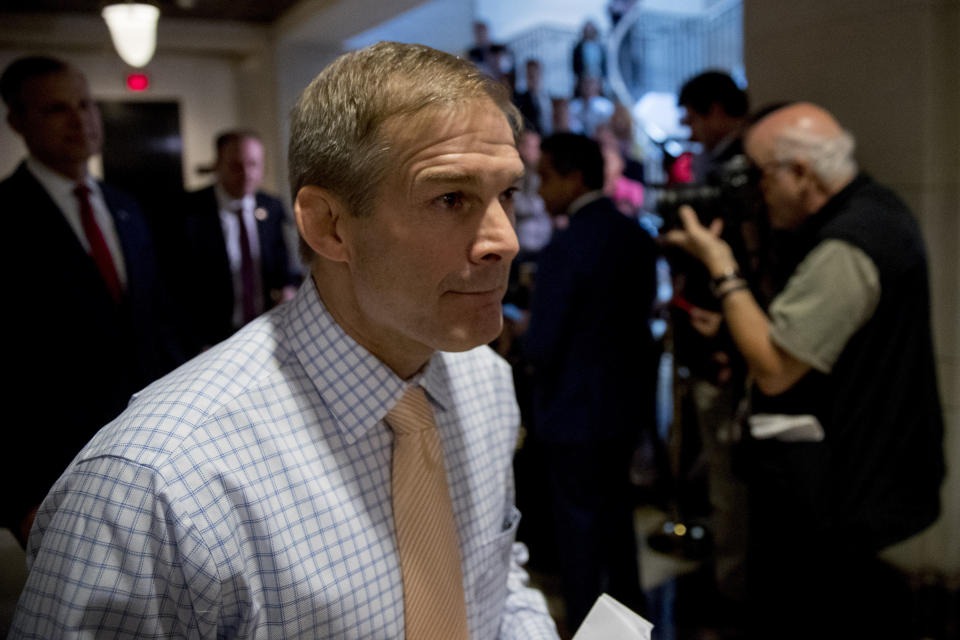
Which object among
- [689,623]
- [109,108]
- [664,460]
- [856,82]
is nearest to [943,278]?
[856,82]

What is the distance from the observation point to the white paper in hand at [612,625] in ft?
2.70

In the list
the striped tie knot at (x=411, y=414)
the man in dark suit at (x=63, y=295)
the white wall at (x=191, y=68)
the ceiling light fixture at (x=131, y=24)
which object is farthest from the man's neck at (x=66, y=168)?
the white wall at (x=191, y=68)

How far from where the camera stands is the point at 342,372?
0.91m

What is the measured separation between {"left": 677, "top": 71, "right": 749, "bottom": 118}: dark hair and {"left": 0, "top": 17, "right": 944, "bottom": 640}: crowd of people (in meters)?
0.02

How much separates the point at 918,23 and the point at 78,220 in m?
2.26

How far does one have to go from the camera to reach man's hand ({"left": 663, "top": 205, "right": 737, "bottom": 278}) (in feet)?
6.75

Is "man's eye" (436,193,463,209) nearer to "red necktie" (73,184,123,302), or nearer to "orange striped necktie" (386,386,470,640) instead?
"orange striped necktie" (386,386,470,640)

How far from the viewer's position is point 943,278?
86.5 inches

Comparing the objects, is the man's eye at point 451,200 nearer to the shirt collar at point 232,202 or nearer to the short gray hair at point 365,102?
the short gray hair at point 365,102

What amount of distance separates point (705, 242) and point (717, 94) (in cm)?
115

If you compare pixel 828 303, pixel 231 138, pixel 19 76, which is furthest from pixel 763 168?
pixel 231 138

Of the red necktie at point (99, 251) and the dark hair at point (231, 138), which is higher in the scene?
the dark hair at point (231, 138)

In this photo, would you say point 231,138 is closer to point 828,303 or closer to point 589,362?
point 589,362

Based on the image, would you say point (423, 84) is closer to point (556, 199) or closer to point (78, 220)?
point (78, 220)
